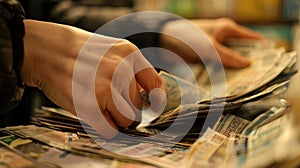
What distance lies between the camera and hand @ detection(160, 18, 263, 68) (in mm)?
972

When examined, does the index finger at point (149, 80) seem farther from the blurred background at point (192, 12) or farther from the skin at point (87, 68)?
the blurred background at point (192, 12)

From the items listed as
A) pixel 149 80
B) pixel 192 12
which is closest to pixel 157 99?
pixel 149 80

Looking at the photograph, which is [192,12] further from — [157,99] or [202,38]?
[157,99]

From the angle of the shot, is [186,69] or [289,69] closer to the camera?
[289,69]

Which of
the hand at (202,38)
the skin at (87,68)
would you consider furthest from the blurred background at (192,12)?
the skin at (87,68)

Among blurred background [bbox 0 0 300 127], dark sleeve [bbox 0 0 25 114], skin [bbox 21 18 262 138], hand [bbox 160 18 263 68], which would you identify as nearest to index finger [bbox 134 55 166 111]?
skin [bbox 21 18 262 138]

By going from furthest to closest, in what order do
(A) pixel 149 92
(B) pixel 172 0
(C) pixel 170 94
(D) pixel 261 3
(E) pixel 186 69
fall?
(B) pixel 172 0
(D) pixel 261 3
(E) pixel 186 69
(C) pixel 170 94
(A) pixel 149 92

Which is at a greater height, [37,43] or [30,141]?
[37,43]

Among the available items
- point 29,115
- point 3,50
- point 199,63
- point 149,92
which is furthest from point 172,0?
point 3,50

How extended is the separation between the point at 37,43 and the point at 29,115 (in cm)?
24

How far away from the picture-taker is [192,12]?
1743mm

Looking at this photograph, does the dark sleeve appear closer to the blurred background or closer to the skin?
the skin

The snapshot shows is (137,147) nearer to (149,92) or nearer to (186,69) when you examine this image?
(149,92)

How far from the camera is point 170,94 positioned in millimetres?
630
